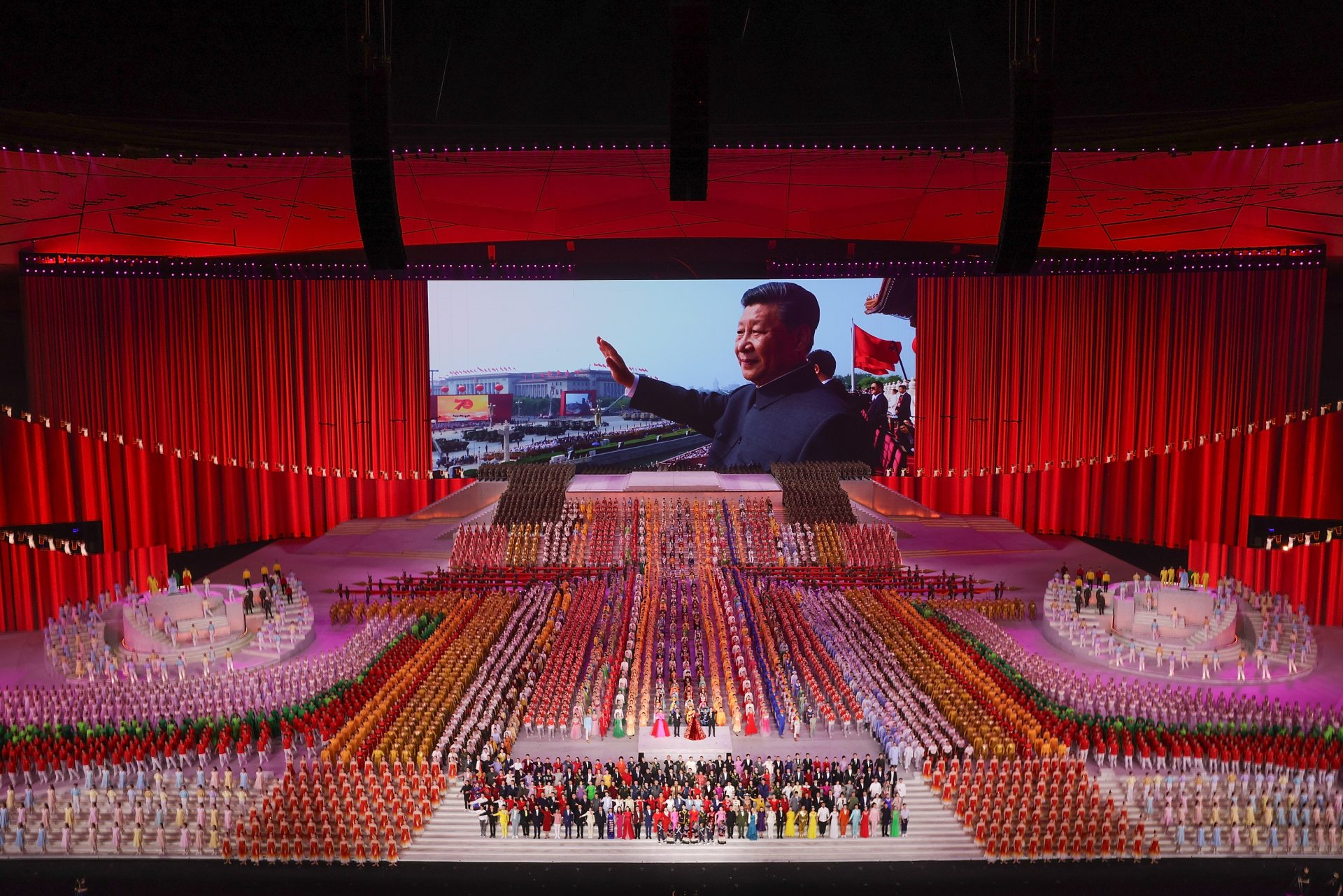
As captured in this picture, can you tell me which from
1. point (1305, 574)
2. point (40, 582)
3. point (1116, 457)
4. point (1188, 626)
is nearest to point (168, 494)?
point (40, 582)

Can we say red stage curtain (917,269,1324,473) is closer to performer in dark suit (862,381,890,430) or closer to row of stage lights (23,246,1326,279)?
row of stage lights (23,246,1326,279)

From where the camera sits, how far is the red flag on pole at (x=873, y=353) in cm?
2170

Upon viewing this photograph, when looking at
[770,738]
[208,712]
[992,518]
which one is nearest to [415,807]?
[208,712]

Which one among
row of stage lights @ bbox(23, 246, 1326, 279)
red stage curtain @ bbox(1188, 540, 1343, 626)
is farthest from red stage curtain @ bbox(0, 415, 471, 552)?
red stage curtain @ bbox(1188, 540, 1343, 626)

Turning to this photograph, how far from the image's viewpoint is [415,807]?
31.8 ft

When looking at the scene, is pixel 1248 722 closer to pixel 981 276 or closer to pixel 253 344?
pixel 981 276

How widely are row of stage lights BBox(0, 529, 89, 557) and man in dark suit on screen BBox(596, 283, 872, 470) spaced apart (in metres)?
11.1

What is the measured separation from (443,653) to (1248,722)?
10.1 metres

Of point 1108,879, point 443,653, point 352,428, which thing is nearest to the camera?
point 1108,879

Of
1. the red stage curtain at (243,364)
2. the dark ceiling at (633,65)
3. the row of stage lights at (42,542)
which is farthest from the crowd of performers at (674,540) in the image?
the dark ceiling at (633,65)

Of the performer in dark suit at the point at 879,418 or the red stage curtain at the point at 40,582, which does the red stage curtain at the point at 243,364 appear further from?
the performer in dark suit at the point at 879,418

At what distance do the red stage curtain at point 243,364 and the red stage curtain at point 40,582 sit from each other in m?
5.30

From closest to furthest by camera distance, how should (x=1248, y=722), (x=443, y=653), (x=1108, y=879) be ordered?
1. (x=1108, y=879)
2. (x=1248, y=722)
3. (x=443, y=653)

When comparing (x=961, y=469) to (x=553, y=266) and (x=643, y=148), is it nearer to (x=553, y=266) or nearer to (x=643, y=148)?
(x=643, y=148)
